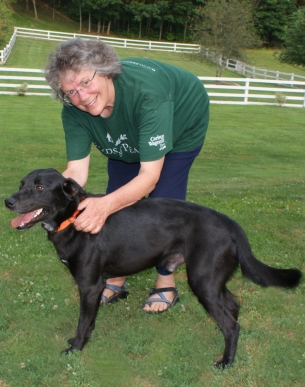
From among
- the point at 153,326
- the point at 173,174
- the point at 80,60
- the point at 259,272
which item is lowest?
the point at 153,326

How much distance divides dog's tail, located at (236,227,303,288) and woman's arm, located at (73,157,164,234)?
79 cm

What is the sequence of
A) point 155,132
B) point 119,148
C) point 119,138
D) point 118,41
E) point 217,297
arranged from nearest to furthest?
point 155,132 → point 217,297 → point 119,138 → point 119,148 → point 118,41

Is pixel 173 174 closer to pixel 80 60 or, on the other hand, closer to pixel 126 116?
pixel 126 116

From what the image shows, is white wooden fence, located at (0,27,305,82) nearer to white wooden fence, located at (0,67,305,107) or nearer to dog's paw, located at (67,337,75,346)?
white wooden fence, located at (0,67,305,107)

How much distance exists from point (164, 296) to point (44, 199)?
1.68 m

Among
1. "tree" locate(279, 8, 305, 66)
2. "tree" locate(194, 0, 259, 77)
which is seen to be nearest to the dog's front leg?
"tree" locate(194, 0, 259, 77)

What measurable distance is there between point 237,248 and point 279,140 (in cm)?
1435

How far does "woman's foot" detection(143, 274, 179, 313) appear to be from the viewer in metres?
4.73

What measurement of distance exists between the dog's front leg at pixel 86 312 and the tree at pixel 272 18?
66.1m

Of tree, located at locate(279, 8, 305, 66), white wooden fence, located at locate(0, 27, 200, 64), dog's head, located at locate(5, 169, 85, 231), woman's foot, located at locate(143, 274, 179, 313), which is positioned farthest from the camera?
white wooden fence, located at locate(0, 27, 200, 64)

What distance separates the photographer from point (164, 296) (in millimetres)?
4793

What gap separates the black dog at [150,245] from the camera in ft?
12.3

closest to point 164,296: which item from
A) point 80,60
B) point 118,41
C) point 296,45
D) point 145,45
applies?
point 80,60

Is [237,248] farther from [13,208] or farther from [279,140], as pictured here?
[279,140]
